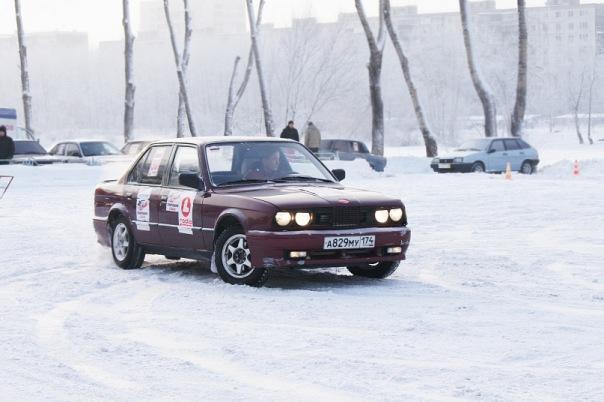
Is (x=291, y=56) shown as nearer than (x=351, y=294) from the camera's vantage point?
No

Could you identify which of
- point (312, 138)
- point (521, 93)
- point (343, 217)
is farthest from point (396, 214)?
point (521, 93)

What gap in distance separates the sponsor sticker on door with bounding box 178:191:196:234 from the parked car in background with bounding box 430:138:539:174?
25.0 meters

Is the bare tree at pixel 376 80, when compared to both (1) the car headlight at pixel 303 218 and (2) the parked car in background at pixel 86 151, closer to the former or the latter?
(2) the parked car in background at pixel 86 151

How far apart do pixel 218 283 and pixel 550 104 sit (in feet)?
320

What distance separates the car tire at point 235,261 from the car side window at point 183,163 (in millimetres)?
1029

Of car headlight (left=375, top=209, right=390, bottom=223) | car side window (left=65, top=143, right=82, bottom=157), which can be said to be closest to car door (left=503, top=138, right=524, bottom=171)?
car side window (left=65, top=143, right=82, bottom=157)

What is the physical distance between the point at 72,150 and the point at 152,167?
2449 cm

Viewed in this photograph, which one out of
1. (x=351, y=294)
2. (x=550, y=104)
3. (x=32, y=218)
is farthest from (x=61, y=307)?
(x=550, y=104)

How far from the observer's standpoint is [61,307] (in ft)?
31.0

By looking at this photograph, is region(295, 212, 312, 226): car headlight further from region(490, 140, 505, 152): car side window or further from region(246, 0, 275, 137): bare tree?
region(246, 0, 275, 137): bare tree

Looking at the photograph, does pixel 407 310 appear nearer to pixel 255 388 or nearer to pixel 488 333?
pixel 488 333

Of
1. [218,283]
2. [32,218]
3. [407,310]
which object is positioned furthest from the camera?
[32,218]

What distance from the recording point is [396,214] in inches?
422

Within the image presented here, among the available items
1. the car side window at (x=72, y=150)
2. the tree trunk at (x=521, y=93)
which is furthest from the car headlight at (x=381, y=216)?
the tree trunk at (x=521, y=93)
